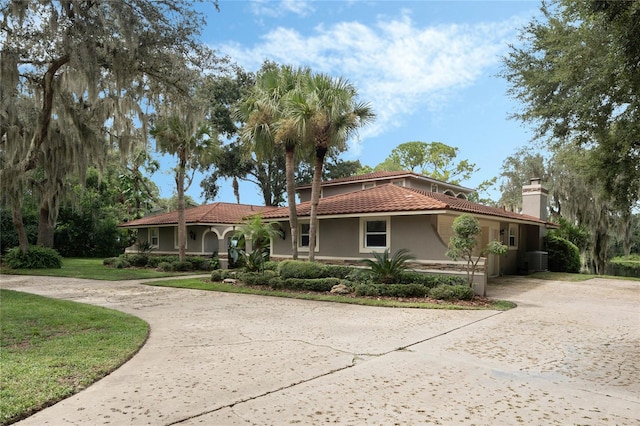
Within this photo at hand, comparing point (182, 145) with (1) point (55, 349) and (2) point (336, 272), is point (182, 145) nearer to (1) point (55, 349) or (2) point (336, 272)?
(2) point (336, 272)

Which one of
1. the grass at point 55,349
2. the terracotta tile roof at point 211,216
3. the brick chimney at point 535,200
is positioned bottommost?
the grass at point 55,349

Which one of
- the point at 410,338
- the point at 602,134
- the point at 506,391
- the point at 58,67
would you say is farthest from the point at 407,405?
the point at 58,67

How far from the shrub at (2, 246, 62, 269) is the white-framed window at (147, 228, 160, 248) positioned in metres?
5.66

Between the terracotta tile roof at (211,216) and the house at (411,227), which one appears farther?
the terracotta tile roof at (211,216)

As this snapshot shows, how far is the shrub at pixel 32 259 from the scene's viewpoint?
21141 mm

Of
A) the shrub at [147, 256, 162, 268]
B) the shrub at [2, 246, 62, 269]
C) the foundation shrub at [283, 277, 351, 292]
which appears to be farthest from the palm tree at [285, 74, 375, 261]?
the shrub at [2, 246, 62, 269]

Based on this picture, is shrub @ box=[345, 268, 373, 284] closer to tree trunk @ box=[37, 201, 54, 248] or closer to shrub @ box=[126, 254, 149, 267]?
shrub @ box=[126, 254, 149, 267]

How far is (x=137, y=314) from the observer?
9.43 metres

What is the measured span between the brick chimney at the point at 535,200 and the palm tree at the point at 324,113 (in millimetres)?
11506

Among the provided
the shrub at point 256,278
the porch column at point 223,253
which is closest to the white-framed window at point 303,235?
the shrub at point 256,278

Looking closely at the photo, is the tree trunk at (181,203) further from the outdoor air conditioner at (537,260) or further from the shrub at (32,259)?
the outdoor air conditioner at (537,260)

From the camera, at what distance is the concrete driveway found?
394 centimetres

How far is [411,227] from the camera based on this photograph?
569 inches

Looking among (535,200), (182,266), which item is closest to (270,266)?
(182,266)
